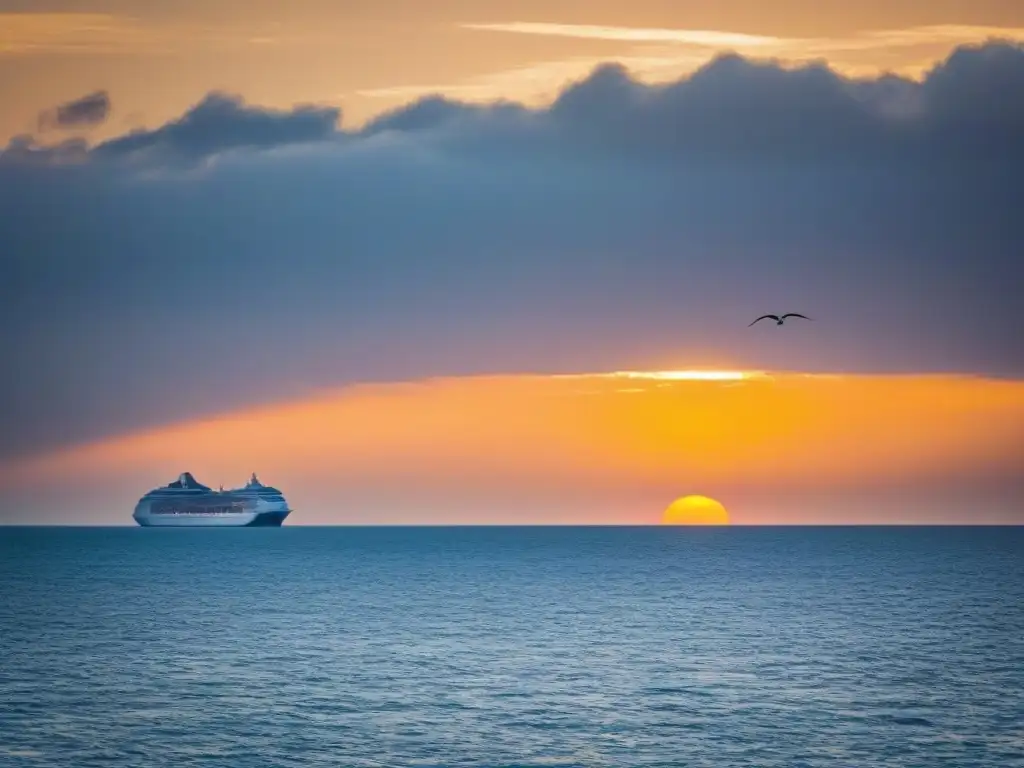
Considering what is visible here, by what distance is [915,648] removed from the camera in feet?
333

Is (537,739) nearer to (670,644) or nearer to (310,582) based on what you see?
(670,644)

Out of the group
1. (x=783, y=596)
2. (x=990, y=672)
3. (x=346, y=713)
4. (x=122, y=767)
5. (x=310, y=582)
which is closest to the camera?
(x=122, y=767)

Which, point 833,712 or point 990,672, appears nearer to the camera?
point 833,712

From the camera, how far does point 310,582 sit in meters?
189

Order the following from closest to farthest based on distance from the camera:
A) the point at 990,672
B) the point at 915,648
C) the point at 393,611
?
the point at 990,672 → the point at 915,648 → the point at 393,611

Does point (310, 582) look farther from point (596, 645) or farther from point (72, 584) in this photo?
point (596, 645)

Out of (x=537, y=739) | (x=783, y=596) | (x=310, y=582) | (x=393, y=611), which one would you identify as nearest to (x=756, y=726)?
(x=537, y=739)

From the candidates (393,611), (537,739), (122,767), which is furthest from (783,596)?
(122,767)

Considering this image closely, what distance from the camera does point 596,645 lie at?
102812 millimetres

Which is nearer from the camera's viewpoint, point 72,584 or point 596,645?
point 596,645

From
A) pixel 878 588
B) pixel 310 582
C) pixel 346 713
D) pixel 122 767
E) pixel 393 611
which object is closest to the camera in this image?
pixel 122 767

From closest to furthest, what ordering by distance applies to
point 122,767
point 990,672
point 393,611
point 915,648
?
point 122,767 → point 990,672 → point 915,648 → point 393,611

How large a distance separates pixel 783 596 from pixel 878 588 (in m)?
20.6

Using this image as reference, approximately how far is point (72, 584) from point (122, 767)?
13583 centimetres
